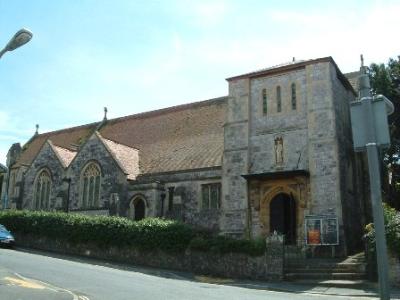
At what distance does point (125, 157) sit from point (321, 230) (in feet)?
48.1

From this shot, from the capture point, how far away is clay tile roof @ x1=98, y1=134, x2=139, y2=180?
29.4m

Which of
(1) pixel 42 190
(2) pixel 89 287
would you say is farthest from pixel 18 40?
(1) pixel 42 190

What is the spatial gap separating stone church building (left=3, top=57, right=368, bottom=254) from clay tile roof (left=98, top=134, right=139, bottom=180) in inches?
3.7

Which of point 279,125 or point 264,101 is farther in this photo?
point 264,101

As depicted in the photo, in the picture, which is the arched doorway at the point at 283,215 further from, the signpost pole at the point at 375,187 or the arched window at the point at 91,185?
the signpost pole at the point at 375,187

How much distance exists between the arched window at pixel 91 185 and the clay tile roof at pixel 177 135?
9.60 feet

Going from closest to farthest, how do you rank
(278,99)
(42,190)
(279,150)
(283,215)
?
(283,215), (279,150), (278,99), (42,190)

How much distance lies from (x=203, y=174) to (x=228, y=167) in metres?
2.43

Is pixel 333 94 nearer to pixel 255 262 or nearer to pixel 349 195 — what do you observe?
pixel 349 195

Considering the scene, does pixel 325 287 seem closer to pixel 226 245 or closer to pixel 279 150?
pixel 226 245

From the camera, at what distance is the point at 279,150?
2384cm

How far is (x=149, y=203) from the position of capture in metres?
27.7

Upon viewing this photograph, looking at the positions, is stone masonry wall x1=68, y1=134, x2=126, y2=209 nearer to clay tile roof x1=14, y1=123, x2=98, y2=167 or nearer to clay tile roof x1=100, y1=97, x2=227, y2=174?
clay tile roof x1=100, y1=97, x2=227, y2=174

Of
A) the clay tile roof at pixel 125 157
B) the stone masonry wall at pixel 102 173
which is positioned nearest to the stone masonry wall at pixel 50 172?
the stone masonry wall at pixel 102 173
